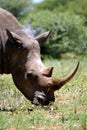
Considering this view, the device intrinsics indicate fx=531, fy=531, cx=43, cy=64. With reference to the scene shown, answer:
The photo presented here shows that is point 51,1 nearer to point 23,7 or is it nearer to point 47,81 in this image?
point 23,7

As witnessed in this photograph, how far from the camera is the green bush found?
938 inches

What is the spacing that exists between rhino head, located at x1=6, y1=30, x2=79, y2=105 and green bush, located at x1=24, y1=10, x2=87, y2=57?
15215 millimetres

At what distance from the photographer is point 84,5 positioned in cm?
3994

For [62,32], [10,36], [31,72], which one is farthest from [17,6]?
[31,72]

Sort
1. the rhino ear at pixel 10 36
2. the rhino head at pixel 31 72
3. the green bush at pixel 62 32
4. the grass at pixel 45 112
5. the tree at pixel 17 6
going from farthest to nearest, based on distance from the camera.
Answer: the tree at pixel 17 6, the green bush at pixel 62 32, the rhino ear at pixel 10 36, the rhino head at pixel 31 72, the grass at pixel 45 112

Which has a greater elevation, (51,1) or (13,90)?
(51,1)

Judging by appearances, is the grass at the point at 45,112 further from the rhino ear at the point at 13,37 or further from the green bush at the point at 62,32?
the green bush at the point at 62,32

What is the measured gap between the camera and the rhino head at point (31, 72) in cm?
781

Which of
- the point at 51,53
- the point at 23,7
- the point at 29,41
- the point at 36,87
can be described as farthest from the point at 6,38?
the point at 23,7

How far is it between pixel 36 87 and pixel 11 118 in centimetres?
75

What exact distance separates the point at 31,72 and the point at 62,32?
16.5 m

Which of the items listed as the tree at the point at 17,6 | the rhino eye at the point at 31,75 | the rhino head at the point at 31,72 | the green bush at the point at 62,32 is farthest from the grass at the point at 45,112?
the tree at the point at 17,6

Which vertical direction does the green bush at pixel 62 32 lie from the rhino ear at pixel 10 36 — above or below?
above

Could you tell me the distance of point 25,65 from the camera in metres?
8.20
